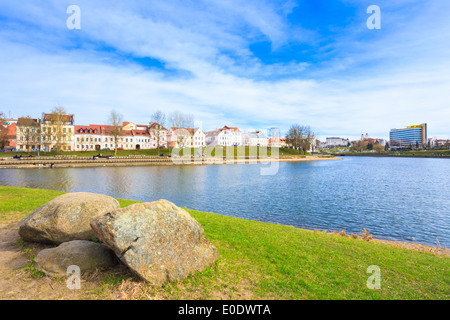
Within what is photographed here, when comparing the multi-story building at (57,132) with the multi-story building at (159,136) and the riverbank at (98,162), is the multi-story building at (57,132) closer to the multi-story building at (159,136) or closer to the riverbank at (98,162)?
the riverbank at (98,162)

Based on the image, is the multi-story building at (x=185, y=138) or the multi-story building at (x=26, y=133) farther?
the multi-story building at (x=185, y=138)

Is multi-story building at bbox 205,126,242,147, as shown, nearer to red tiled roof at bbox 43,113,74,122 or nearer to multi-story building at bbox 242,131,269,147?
multi-story building at bbox 242,131,269,147

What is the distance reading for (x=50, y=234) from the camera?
7848 millimetres

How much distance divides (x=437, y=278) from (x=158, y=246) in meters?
8.76

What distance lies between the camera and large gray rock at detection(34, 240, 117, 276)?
6.36m

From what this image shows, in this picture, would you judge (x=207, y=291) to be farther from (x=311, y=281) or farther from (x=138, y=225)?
(x=311, y=281)

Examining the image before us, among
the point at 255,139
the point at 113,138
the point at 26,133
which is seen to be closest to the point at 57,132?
the point at 26,133

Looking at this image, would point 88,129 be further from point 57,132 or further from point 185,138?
point 185,138

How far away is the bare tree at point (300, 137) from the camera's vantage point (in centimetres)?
13838

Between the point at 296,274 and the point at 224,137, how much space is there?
13461 centimetres

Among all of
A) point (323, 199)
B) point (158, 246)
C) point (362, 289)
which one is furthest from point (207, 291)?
point (323, 199)

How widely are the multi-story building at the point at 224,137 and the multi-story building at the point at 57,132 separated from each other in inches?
2730

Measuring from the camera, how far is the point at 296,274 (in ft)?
22.6

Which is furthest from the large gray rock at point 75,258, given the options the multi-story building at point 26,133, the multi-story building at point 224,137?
the multi-story building at point 224,137
